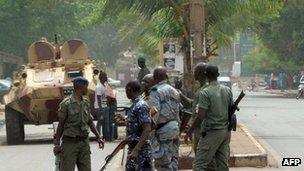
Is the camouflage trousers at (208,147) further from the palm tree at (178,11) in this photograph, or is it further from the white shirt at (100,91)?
the white shirt at (100,91)

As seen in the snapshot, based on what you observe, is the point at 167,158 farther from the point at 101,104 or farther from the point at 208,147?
the point at 101,104

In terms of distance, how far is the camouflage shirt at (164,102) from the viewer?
9.19m

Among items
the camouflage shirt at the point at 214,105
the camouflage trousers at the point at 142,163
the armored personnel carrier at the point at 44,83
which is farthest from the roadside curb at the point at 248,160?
the armored personnel carrier at the point at 44,83

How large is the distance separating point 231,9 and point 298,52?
33.3 metres

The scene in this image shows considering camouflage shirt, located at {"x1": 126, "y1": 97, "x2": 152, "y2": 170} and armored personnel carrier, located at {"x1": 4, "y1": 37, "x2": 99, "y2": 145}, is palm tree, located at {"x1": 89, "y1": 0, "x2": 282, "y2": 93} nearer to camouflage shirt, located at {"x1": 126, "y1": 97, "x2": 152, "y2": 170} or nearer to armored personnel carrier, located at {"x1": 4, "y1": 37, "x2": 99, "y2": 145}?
armored personnel carrier, located at {"x1": 4, "y1": 37, "x2": 99, "y2": 145}

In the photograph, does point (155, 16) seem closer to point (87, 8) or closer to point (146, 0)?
point (146, 0)

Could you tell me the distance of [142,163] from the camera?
7922 millimetres

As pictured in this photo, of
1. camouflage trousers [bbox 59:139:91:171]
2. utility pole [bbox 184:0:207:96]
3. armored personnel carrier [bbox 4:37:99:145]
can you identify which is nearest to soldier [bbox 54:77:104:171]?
camouflage trousers [bbox 59:139:91:171]

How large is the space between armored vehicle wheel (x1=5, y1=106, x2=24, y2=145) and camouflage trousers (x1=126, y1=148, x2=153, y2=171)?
390 inches

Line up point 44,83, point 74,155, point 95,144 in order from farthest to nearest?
point 44,83 → point 95,144 → point 74,155

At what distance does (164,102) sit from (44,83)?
27.0 ft

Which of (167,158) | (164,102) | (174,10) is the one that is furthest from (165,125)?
Answer: (174,10)

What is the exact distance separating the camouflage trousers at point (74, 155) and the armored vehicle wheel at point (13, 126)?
29.1 feet

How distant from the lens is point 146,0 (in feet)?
48.9
